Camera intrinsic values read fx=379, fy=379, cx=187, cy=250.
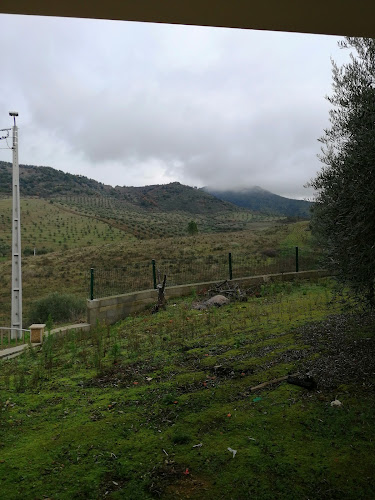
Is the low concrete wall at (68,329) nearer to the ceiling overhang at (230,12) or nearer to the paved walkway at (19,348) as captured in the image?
the paved walkway at (19,348)

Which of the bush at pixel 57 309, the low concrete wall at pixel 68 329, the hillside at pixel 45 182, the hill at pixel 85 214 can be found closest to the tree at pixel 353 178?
the low concrete wall at pixel 68 329

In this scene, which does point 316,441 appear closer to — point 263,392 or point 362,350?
point 263,392

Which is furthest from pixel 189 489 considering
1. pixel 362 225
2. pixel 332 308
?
pixel 332 308

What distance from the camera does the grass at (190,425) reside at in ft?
10.7

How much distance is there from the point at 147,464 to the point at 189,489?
→ 523 millimetres

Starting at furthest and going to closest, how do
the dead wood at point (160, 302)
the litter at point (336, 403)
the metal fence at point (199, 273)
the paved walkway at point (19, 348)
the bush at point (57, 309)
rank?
the bush at point (57, 309), the metal fence at point (199, 273), the dead wood at point (160, 302), the paved walkway at point (19, 348), the litter at point (336, 403)

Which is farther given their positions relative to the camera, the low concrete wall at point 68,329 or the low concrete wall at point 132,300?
the low concrete wall at point 132,300

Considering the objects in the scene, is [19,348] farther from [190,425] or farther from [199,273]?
[199,273]

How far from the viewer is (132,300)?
41.4 feet

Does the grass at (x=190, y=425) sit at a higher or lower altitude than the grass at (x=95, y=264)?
lower

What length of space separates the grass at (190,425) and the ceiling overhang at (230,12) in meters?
3.74

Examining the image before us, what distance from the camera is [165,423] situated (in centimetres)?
427

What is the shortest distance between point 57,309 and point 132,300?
4.56m

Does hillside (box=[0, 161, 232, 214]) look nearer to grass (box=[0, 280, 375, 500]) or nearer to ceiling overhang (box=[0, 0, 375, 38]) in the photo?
grass (box=[0, 280, 375, 500])
